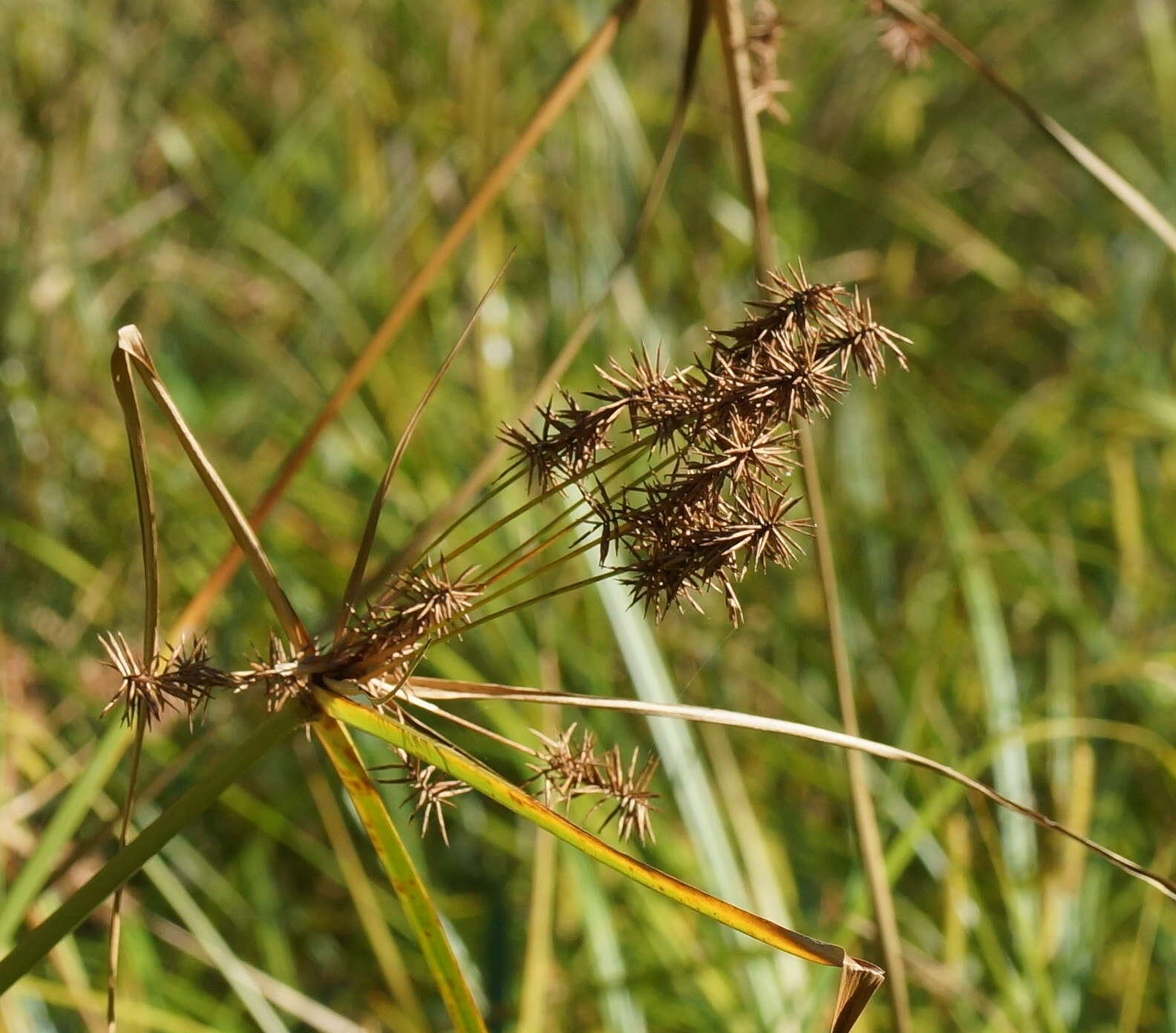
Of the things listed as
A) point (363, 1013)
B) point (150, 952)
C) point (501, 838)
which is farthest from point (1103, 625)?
point (150, 952)

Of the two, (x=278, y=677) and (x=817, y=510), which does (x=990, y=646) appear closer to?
(x=817, y=510)

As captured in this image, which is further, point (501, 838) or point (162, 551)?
point (162, 551)

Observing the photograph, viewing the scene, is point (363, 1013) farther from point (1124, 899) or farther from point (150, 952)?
point (1124, 899)

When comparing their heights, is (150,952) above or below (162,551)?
below

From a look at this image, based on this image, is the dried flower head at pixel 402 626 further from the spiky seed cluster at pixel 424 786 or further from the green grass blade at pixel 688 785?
the green grass blade at pixel 688 785

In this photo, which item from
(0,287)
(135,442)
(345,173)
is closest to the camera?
(135,442)

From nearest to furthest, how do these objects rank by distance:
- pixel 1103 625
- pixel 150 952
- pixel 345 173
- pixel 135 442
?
pixel 135 442 < pixel 150 952 < pixel 1103 625 < pixel 345 173

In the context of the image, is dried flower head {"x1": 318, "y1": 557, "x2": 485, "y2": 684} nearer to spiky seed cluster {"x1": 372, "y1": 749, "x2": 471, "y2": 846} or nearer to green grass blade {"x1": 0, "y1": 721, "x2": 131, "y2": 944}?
spiky seed cluster {"x1": 372, "y1": 749, "x2": 471, "y2": 846}

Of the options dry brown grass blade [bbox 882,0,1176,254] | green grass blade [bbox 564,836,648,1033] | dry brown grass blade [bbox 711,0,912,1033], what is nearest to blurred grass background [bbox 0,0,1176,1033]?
green grass blade [bbox 564,836,648,1033]

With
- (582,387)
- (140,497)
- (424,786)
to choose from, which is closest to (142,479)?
(140,497)

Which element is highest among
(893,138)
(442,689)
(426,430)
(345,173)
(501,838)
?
(893,138)
